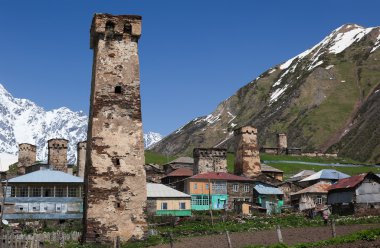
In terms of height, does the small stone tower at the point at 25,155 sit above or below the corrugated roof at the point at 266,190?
above

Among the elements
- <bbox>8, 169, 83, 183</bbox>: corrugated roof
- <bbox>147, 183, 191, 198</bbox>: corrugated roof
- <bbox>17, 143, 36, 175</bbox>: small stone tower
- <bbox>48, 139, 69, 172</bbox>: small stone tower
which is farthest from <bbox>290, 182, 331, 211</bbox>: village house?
<bbox>17, 143, 36, 175</bbox>: small stone tower

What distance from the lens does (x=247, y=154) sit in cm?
8225

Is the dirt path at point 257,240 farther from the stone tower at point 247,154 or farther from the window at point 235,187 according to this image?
the stone tower at point 247,154

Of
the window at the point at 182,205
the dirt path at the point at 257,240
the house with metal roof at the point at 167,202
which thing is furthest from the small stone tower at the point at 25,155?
the dirt path at the point at 257,240

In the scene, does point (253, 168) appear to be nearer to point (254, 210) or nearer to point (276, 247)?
point (254, 210)

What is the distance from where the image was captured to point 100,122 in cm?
3653

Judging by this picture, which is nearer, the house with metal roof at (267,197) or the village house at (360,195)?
the village house at (360,195)

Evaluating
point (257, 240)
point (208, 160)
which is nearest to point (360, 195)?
point (257, 240)

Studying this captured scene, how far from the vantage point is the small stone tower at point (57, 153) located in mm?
81625

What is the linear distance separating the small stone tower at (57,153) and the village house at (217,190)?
21.1 meters

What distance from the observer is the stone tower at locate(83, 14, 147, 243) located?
3547cm

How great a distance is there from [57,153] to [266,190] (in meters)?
30.3

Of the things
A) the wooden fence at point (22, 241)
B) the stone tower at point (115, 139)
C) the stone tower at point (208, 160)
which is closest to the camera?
the wooden fence at point (22, 241)

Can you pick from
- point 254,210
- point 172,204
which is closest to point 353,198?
point 254,210
